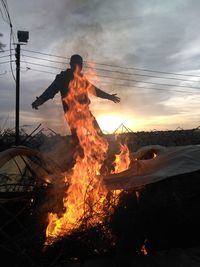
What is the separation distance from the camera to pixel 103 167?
20.8 ft

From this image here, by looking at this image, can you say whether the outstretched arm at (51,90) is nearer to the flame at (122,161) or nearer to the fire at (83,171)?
the fire at (83,171)

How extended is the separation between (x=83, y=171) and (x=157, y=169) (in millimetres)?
1383

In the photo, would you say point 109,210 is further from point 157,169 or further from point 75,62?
point 75,62

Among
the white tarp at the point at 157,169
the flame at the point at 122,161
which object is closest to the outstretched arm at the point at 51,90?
the flame at the point at 122,161

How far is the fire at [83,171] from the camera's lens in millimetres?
5398

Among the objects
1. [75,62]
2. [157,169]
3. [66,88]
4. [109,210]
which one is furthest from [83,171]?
[75,62]

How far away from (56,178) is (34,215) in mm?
896

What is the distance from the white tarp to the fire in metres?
0.31

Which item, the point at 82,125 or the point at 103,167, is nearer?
the point at 103,167

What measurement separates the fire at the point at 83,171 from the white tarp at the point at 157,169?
315mm

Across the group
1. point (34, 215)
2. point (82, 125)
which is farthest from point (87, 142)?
point (34, 215)

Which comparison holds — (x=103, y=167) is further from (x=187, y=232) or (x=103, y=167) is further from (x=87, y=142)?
(x=187, y=232)

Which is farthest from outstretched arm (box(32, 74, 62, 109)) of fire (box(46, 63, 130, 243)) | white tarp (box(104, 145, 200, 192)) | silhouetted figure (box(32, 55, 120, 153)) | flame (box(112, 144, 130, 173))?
white tarp (box(104, 145, 200, 192))

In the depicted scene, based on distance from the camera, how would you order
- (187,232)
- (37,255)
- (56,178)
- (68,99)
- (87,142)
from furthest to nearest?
(68,99) → (87,142) → (56,178) → (187,232) → (37,255)
